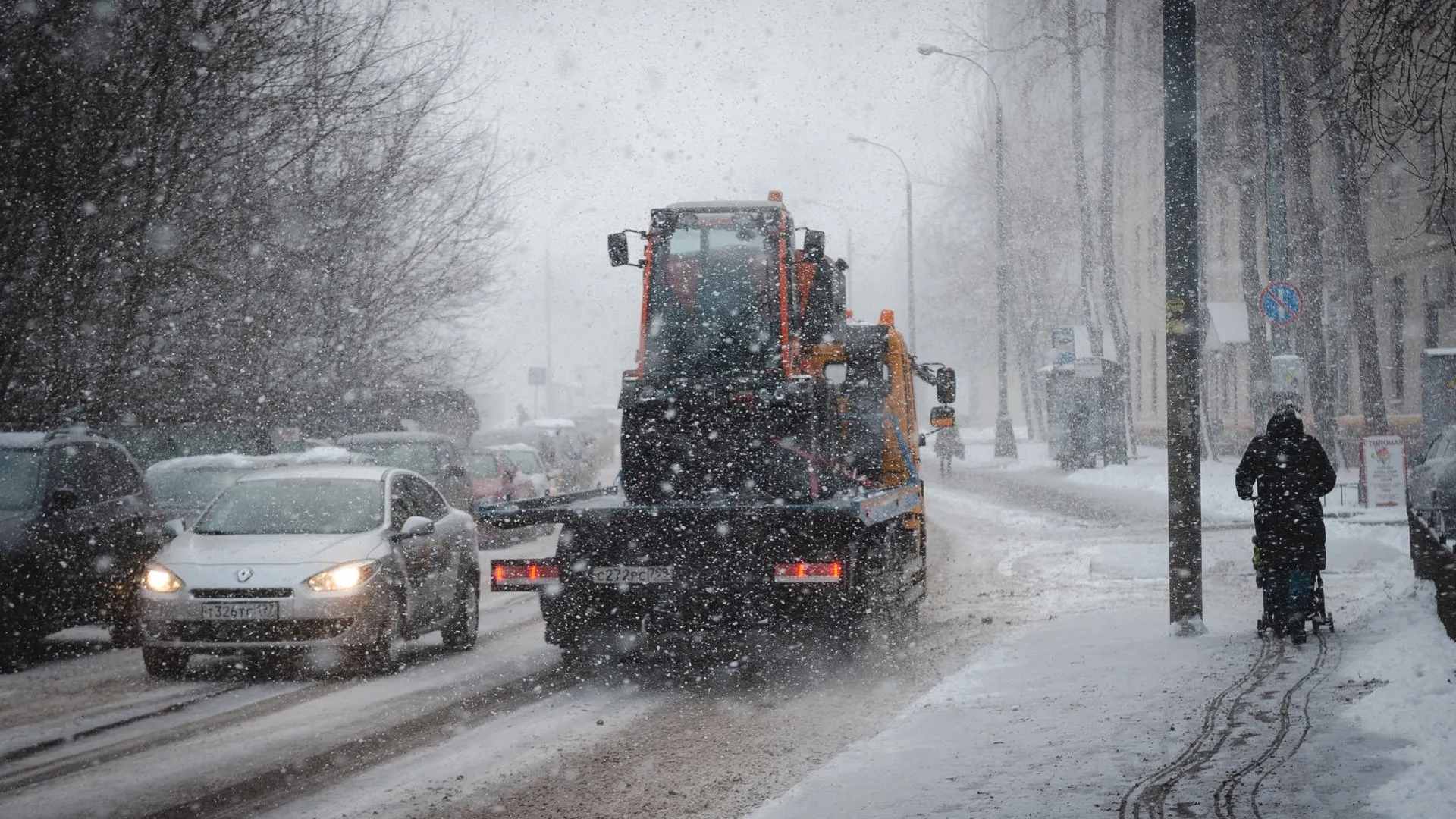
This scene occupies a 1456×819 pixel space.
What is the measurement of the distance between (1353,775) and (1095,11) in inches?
1236

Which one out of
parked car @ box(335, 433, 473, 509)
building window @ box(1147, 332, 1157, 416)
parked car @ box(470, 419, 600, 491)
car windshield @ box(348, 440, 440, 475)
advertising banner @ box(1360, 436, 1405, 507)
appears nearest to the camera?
parked car @ box(335, 433, 473, 509)

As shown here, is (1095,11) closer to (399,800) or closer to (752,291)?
(752,291)

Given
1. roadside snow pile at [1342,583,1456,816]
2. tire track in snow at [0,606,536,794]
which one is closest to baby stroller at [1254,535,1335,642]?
roadside snow pile at [1342,583,1456,816]

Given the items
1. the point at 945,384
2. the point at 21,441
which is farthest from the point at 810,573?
the point at 21,441

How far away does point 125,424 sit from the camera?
1989 centimetres

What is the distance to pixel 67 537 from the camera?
37.8 feet

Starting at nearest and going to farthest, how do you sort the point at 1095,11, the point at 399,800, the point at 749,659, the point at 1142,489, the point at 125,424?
the point at 399,800 → the point at 749,659 → the point at 125,424 → the point at 1142,489 → the point at 1095,11

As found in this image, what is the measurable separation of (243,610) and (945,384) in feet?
23.5

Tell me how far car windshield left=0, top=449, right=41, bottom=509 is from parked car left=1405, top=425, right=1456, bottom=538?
35.6ft

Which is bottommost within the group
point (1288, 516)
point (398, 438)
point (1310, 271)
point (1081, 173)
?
point (1288, 516)

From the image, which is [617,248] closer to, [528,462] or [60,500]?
[60,500]

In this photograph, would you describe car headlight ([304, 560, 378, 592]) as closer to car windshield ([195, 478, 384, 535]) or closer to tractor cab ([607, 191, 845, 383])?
car windshield ([195, 478, 384, 535])

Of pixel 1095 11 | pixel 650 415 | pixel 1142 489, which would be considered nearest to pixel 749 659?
pixel 650 415

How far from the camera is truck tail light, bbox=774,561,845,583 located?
9570 millimetres
